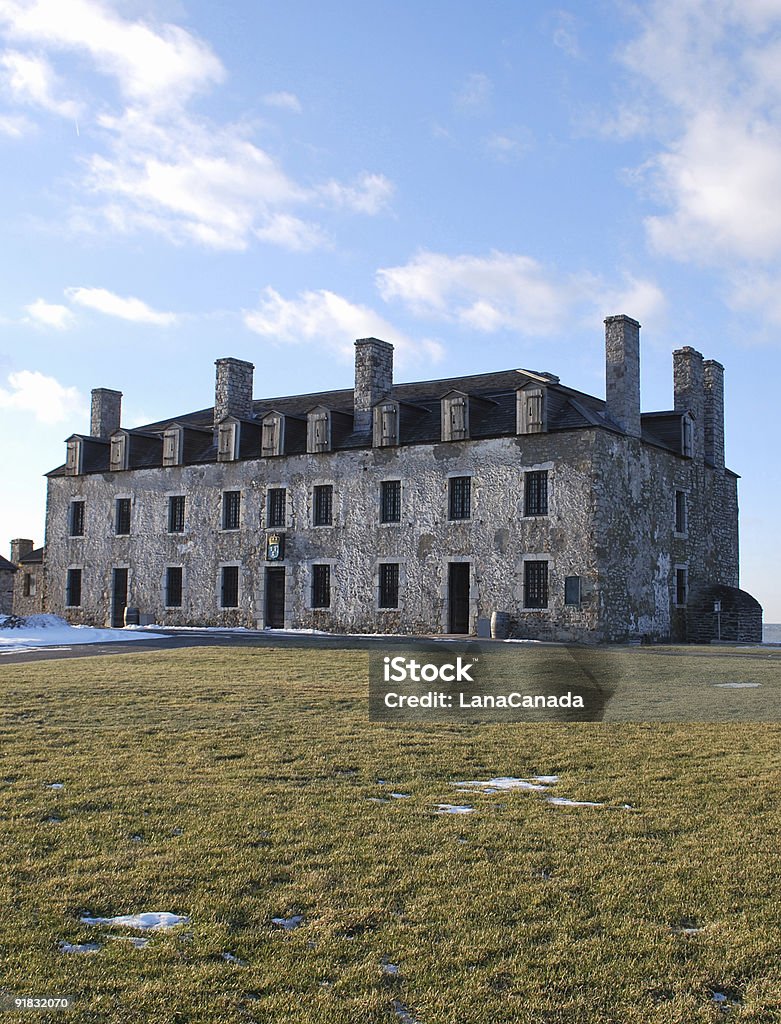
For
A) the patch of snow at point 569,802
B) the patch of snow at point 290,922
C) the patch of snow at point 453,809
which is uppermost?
the patch of snow at point 569,802

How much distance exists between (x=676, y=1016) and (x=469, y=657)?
11.7 meters

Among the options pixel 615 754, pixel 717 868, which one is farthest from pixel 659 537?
pixel 717 868

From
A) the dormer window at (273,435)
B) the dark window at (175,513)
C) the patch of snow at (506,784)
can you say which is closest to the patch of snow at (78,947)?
the patch of snow at (506,784)

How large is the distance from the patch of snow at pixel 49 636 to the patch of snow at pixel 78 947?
60.4 ft

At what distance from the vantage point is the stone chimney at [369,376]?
34.9 meters

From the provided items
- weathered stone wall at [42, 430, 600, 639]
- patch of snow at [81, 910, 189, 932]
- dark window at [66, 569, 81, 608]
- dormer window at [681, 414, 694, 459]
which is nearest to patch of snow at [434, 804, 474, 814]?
patch of snow at [81, 910, 189, 932]

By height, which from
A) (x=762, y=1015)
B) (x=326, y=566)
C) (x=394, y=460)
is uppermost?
(x=394, y=460)

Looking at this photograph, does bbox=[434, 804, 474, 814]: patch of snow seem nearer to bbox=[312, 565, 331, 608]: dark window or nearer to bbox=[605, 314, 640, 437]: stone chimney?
bbox=[605, 314, 640, 437]: stone chimney

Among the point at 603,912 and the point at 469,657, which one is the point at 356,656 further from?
the point at 603,912

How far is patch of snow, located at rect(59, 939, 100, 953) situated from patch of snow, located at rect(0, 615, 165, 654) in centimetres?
1840

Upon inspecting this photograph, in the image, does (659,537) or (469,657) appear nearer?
(469,657)

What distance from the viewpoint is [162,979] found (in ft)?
14.4

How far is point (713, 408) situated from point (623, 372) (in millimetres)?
6827

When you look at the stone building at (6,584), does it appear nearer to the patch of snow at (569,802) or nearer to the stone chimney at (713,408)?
the stone chimney at (713,408)
